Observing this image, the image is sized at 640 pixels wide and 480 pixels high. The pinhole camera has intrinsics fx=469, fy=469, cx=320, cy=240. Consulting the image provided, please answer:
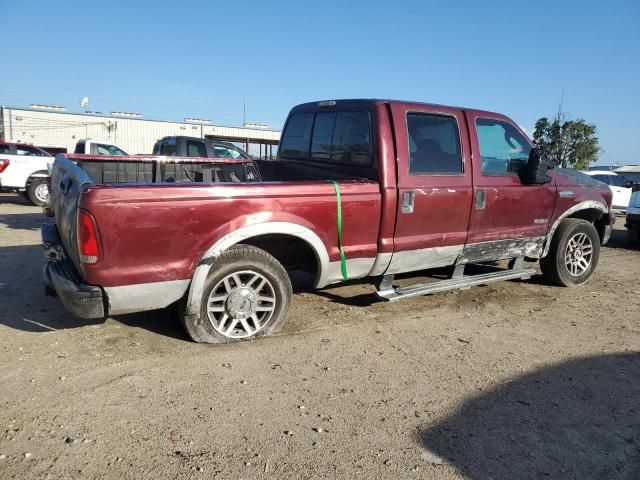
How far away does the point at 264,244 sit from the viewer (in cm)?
415

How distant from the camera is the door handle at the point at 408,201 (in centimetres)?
421

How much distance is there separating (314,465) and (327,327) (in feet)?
6.16

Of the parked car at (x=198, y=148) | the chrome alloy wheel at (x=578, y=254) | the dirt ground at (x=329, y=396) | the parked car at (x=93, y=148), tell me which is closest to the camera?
the dirt ground at (x=329, y=396)

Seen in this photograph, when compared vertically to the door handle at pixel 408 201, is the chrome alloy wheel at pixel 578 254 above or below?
below

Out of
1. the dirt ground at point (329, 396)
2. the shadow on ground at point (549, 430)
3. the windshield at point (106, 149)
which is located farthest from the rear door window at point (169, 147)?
the shadow on ground at point (549, 430)

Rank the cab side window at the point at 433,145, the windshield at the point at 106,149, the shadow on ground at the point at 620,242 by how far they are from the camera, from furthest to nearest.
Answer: the windshield at the point at 106,149, the shadow on ground at the point at 620,242, the cab side window at the point at 433,145

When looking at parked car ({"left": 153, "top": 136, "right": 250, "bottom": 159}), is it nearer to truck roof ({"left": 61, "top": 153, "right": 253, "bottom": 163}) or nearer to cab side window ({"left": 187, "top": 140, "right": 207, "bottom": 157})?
cab side window ({"left": 187, "top": 140, "right": 207, "bottom": 157})

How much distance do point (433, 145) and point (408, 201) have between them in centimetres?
69

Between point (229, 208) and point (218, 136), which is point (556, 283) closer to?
point (229, 208)

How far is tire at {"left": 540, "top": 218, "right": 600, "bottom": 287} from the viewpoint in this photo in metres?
5.60

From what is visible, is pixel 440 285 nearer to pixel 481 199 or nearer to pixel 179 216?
pixel 481 199

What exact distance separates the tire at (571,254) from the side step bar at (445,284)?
1.78 feet

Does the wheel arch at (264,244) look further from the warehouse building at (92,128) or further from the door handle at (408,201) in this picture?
the warehouse building at (92,128)

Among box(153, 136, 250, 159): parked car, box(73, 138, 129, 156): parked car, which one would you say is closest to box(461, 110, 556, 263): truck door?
box(153, 136, 250, 159): parked car
